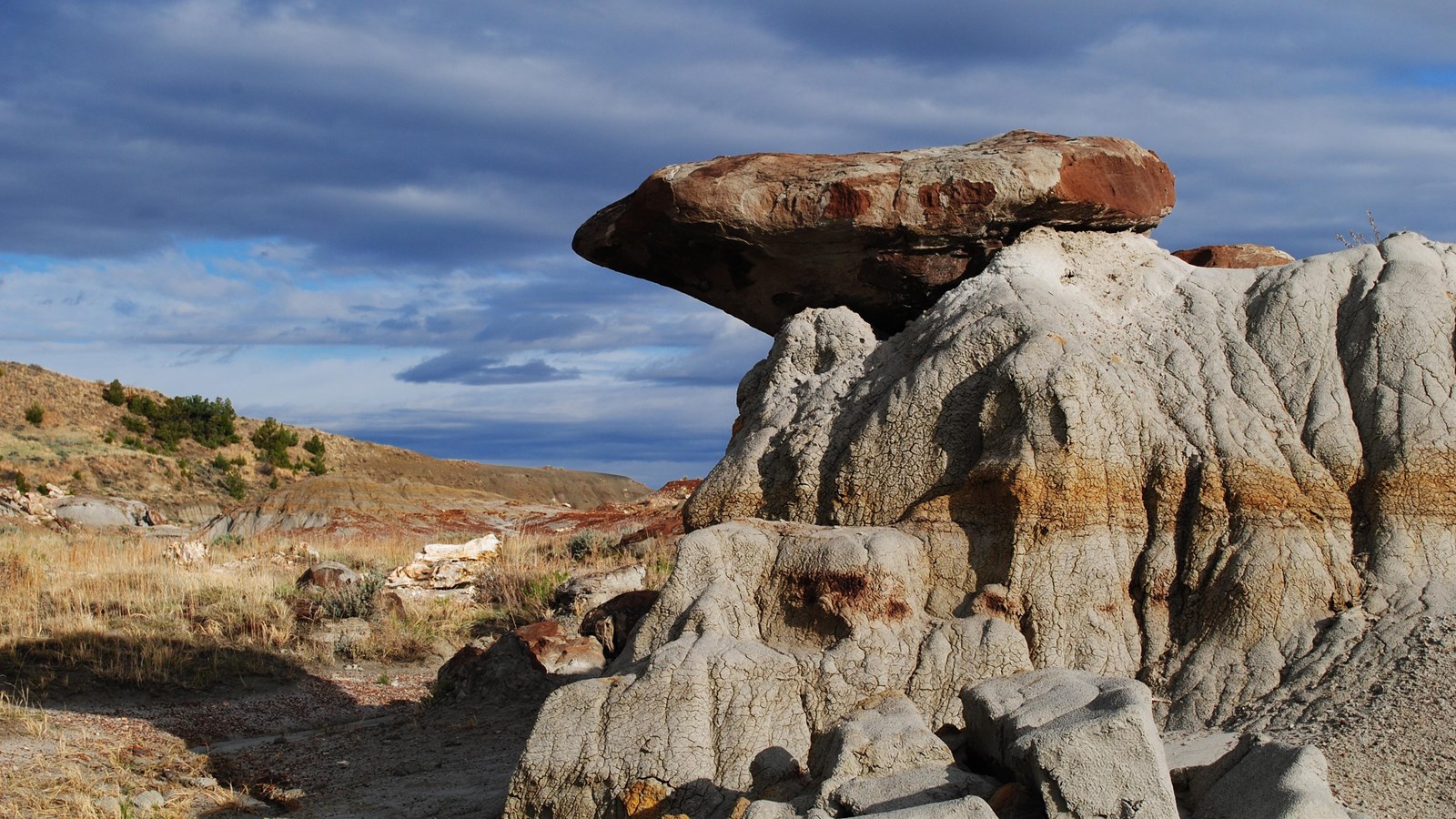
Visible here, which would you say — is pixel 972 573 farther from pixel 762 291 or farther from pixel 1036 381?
pixel 762 291

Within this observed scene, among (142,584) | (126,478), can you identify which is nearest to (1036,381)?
(142,584)

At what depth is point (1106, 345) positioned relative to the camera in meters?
8.05

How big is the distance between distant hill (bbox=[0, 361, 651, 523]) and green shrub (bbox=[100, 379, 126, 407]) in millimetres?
120

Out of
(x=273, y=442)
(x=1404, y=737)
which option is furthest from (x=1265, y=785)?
(x=273, y=442)

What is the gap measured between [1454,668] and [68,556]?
16018 mm

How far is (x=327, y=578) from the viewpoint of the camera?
51.5 feet

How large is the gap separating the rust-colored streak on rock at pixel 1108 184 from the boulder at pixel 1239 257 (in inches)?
37.3

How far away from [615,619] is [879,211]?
399 centimetres

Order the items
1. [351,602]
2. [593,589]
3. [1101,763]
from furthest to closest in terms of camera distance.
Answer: [351,602] → [593,589] → [1101,763]

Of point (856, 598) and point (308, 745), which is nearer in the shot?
point (856, 598)

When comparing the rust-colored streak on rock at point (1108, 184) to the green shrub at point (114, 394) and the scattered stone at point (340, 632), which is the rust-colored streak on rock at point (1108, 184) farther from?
the green shrub at point (114, 394)

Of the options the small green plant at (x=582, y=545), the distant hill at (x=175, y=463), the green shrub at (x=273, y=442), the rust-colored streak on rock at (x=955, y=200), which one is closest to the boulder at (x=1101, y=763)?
the rust-colored streak on rock at (x=955, y=200)

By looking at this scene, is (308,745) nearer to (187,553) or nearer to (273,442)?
(187,553)

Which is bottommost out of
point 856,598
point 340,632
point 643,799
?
point 340,632
